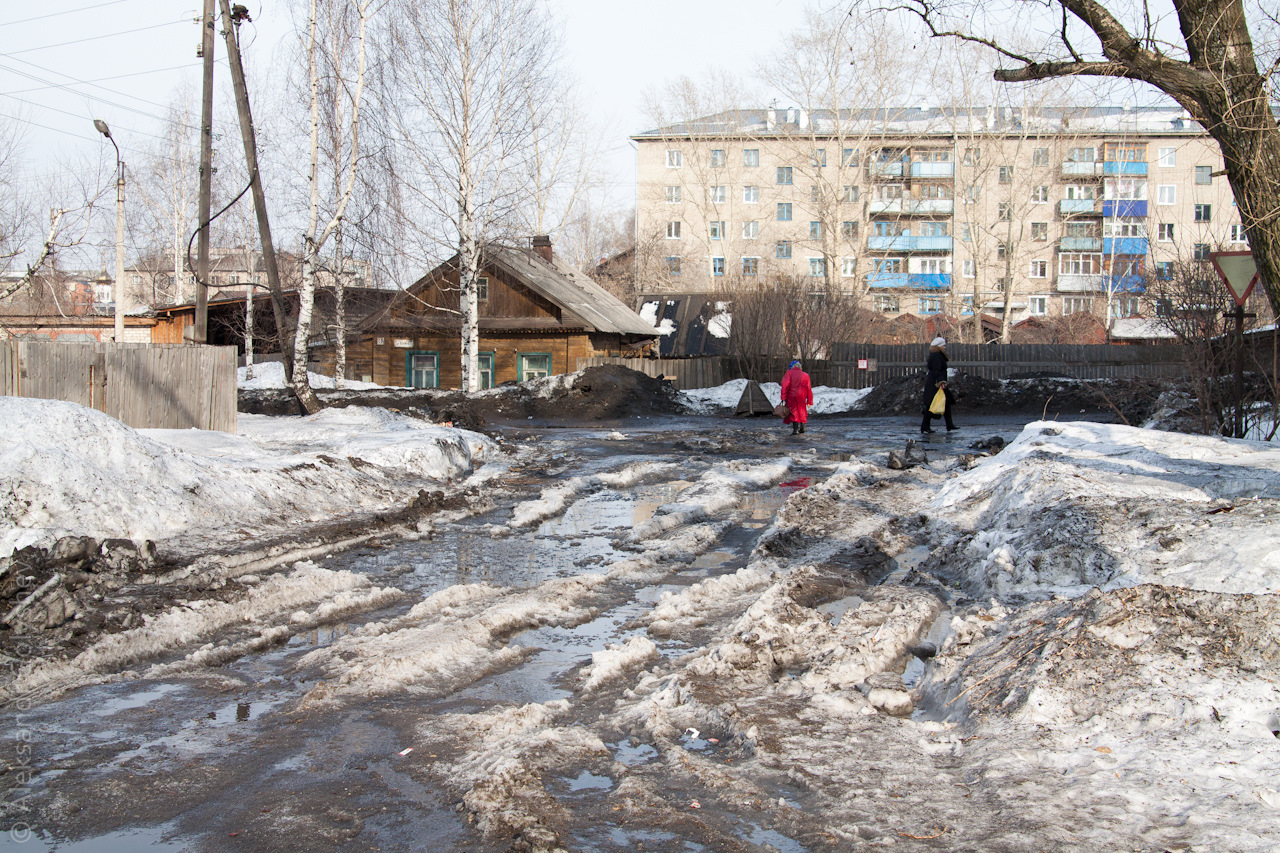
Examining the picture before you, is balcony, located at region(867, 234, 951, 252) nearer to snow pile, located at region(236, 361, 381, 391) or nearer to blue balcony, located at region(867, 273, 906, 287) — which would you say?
blue balcony, located at region(867, 273, 906, 287)

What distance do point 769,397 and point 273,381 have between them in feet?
63.0

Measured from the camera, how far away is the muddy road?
9.84 ft

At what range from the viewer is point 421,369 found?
35.1m

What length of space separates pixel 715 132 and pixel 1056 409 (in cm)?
3341

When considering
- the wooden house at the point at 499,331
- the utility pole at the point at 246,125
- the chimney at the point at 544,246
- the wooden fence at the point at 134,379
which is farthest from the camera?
the chimney at the point at 544,246

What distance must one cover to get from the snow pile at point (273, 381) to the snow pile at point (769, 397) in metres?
11.5

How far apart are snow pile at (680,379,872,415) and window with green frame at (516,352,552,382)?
5.79 m

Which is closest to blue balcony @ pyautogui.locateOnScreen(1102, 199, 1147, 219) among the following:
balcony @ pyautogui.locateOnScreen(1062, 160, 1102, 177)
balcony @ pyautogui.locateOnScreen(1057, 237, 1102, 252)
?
balcony @ pyautogui.locateOnScreen(1057, 237, 1102, 252)

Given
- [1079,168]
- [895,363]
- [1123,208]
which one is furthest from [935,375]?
[1079,168]

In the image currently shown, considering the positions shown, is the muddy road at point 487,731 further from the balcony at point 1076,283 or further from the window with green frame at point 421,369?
the balcony at point 1076,283

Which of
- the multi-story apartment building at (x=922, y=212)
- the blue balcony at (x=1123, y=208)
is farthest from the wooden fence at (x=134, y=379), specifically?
the blue balcony at (x=1123, y=208)

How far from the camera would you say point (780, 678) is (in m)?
4.50

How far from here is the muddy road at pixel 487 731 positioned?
300cm

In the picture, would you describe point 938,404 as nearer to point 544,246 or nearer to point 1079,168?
point 544,246
